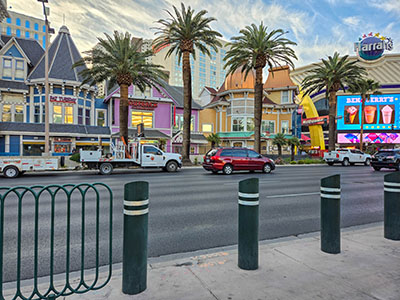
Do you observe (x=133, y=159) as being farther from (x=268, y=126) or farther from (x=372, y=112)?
(x=372, y=112)

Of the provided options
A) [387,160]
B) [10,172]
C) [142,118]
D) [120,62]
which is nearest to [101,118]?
[142,118]

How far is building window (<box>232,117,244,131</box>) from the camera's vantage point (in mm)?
42469

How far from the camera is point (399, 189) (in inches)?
196

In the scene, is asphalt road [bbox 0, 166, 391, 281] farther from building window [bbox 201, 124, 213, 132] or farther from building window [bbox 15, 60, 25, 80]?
building window [bbox 201, 124, 213, 132]

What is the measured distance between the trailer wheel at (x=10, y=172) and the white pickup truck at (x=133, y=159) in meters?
3.97

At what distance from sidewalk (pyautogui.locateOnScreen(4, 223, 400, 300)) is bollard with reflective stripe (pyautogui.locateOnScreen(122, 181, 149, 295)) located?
152 millimetres

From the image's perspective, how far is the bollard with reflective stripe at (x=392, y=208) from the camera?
16.4 ft

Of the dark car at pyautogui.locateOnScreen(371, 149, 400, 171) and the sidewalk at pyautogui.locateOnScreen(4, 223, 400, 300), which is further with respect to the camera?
the dark car at pyautogui.locateOnScreen(371, 149, 400, 171)

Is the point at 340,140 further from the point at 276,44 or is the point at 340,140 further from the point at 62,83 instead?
the point at 62,83

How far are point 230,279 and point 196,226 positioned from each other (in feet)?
8.96

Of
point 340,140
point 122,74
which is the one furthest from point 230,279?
point 340,140

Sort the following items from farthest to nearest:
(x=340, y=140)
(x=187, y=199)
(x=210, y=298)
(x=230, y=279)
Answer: (x=340, y=140) < (x=187, y=199) < (x=230, y=279) < (x=210, y=298)

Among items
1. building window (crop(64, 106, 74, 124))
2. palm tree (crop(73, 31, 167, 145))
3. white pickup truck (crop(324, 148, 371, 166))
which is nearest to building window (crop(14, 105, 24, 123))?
building window (crop(64, 106, 74, 124))

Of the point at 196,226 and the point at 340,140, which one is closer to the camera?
the point at 196,226
